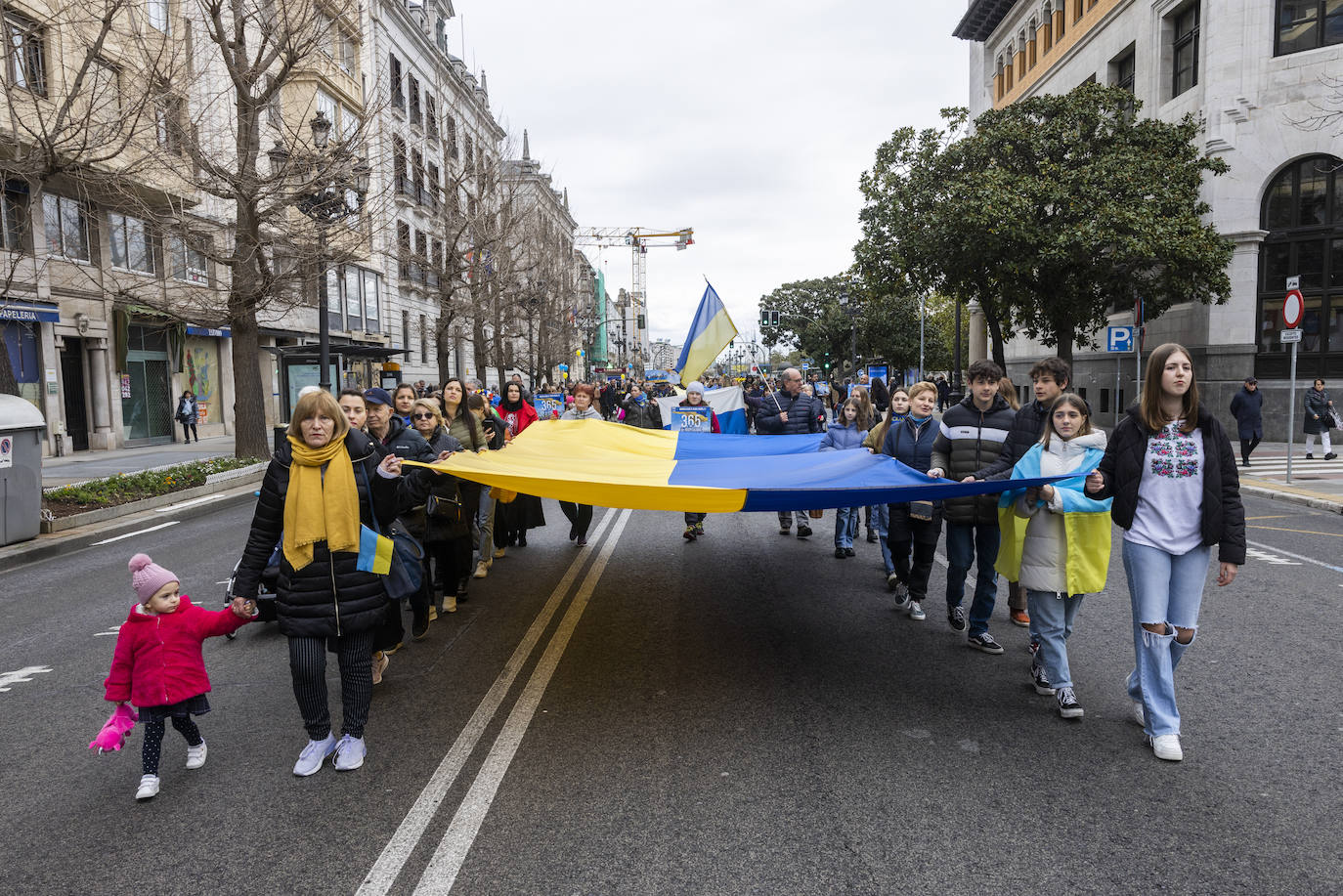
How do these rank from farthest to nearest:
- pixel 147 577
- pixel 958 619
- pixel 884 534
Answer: pixel 884 534 < pixel 958 619 < pixel 147 577

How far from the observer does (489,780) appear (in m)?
4.00

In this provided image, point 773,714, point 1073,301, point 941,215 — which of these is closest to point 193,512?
point 773,714

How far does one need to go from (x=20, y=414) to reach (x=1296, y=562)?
14.4 metres

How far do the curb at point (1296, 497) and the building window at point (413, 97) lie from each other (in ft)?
125

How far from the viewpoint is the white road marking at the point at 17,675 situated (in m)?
5.59

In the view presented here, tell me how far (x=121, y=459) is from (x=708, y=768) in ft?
70.2

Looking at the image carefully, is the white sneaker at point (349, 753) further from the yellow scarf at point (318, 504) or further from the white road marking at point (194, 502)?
the white road marking at point (194, 502)

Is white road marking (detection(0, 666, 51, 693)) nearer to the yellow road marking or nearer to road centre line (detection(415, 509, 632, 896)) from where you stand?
road centre line (detection(415, 509, 632, 896))

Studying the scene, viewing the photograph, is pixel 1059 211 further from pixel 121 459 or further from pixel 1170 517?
pixel 121 459

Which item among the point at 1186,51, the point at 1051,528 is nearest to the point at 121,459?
the point at 1051,528

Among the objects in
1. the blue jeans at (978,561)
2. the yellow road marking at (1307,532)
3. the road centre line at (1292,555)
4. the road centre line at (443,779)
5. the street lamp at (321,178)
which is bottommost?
the yellow road marking at (1307,532)

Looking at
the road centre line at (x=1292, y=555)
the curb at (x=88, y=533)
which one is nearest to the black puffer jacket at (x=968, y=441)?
the road centre line at (x=1292, y=555)

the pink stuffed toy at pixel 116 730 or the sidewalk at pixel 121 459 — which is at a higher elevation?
the pink stuffed toy at pixel 116 730

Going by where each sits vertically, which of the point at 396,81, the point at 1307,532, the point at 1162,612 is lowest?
the point at 1307,532
